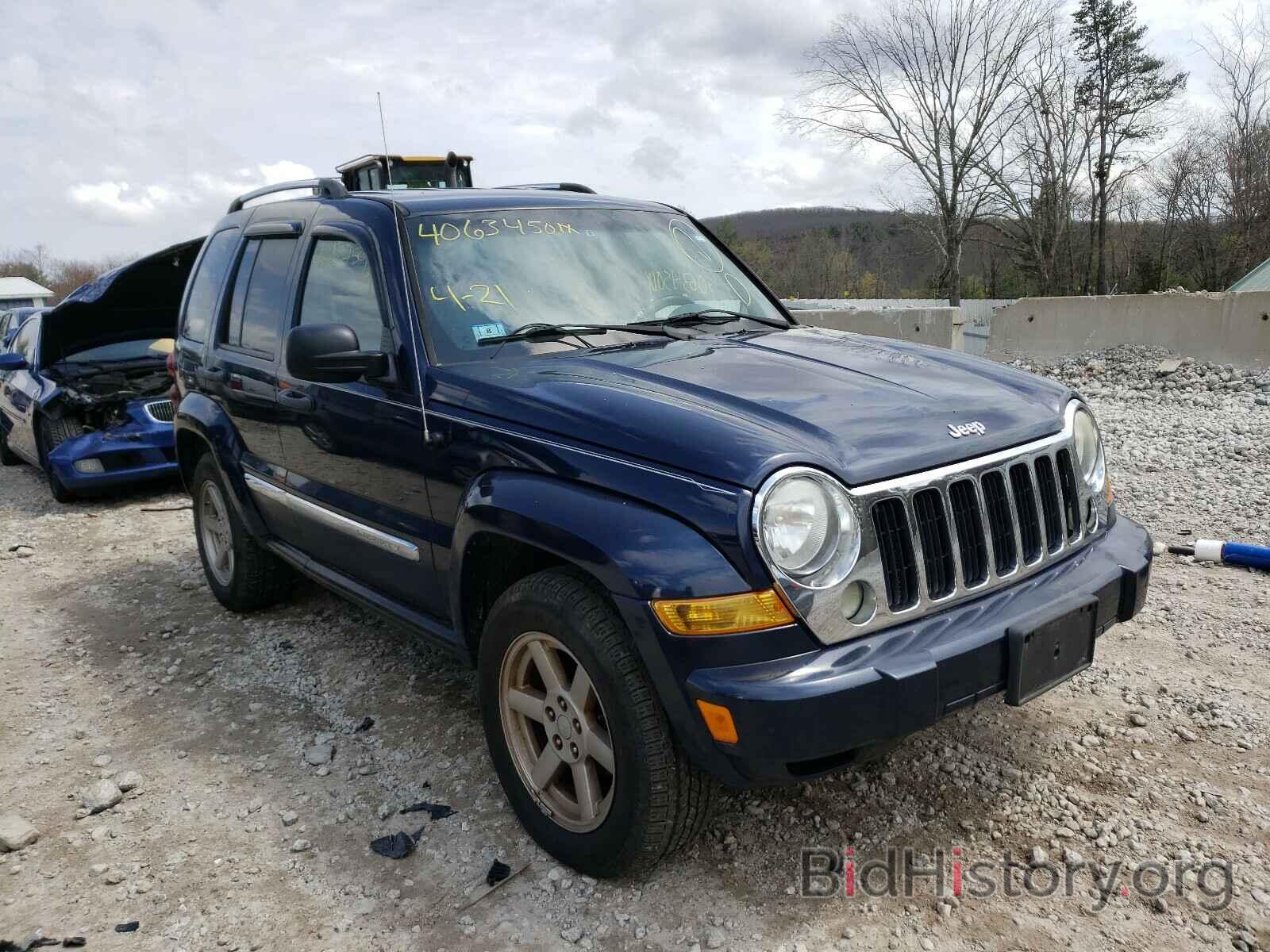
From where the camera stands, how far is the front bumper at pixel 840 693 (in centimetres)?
213

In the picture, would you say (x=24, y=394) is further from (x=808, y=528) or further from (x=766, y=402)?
(x=808, y=528)

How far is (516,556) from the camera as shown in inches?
111

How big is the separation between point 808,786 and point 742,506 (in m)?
1.37

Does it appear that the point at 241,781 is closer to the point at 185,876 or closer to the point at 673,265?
the point at 185,876

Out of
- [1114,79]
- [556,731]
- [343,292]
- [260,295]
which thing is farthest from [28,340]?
[1114,79]

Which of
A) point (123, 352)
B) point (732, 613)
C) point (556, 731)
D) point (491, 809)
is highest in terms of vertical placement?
point (123, 352)

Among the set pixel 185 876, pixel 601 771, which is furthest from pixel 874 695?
pixel 185 876

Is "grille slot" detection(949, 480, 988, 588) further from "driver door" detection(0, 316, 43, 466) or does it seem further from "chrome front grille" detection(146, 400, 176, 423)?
"driver door" detection(0, 316, 43, 466)

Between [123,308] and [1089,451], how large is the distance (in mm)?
8269

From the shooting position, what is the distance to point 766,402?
2.58 meters

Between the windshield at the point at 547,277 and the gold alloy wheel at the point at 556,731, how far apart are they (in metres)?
1.02

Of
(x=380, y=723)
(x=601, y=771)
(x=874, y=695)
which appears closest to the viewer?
(x=874, y=695)

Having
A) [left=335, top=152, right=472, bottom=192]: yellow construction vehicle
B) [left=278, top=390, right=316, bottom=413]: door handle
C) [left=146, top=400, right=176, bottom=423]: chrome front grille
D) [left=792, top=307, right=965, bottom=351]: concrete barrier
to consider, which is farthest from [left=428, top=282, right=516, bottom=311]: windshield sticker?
[left=335, top=152, right=472, bottom=192]: yellow construction vehicle

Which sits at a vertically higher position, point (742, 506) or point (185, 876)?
point (742, 506)
